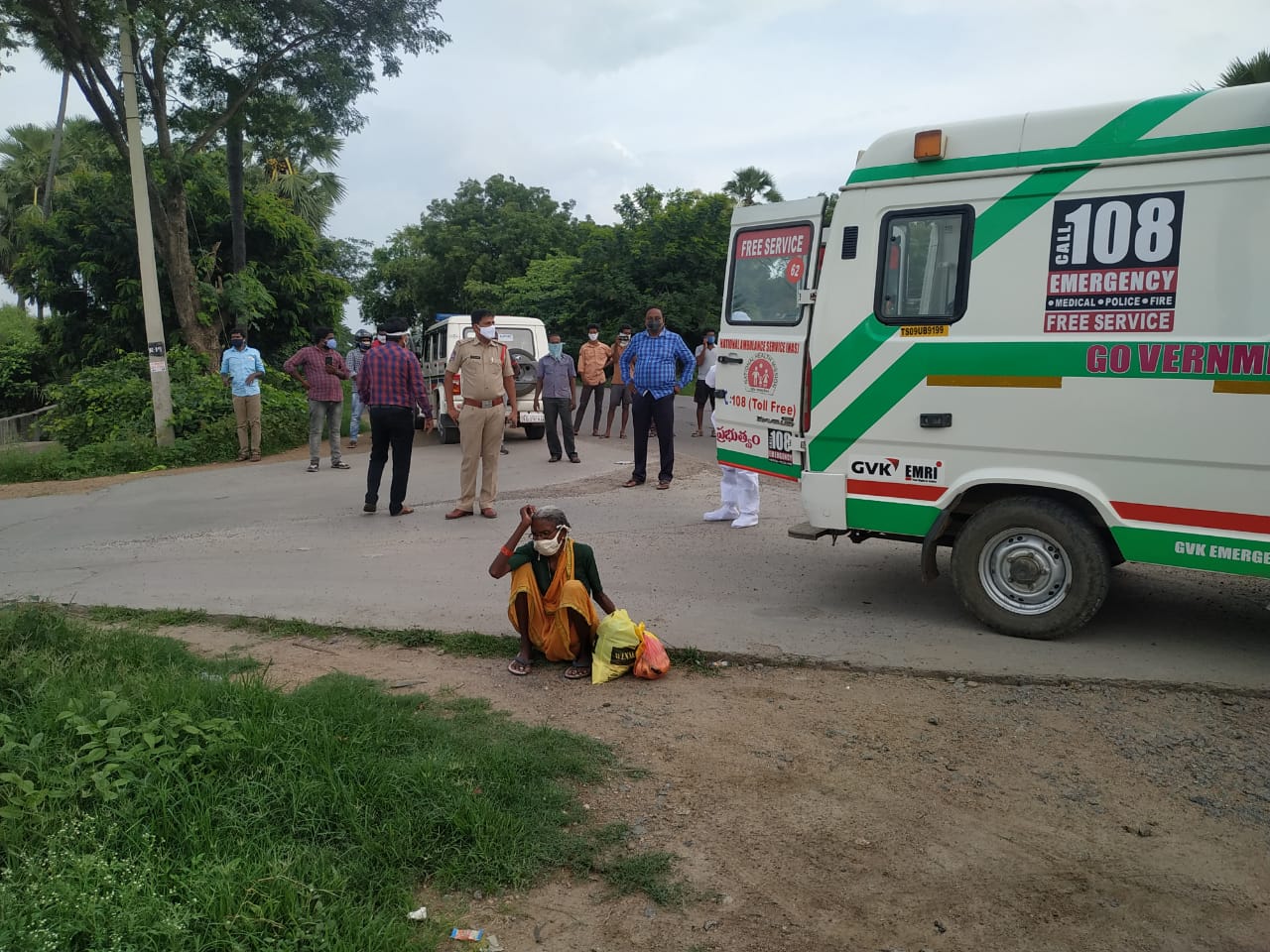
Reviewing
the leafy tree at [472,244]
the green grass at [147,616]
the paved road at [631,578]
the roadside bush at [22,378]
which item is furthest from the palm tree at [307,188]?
the green grass at [147,616]

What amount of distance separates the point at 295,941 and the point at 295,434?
46.5ft

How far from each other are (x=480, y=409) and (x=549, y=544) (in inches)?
184

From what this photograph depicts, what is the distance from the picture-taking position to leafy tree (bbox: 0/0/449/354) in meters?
15.5

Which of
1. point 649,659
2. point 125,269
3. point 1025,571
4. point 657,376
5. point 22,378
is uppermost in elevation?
point 125,269

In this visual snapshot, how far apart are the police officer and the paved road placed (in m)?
0.38

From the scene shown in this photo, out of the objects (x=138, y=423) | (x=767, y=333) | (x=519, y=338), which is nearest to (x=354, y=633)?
(x=767, y=333)

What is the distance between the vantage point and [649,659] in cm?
501

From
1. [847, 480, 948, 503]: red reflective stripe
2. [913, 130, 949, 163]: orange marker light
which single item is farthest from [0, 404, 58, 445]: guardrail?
[913, 130, 949, 163]: orange marker light

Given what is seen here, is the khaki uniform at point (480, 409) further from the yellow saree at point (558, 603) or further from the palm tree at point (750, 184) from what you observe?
the palm tree at point (750, 184)

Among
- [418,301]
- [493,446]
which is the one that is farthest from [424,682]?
[418,301]

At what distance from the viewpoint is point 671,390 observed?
10281 mm

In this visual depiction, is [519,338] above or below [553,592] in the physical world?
above

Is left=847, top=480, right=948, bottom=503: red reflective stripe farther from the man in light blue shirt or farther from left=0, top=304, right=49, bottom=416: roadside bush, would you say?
left=0, top=304, right=49, bottom=416: roadside bush

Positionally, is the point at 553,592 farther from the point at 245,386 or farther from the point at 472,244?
the point at 472,244
